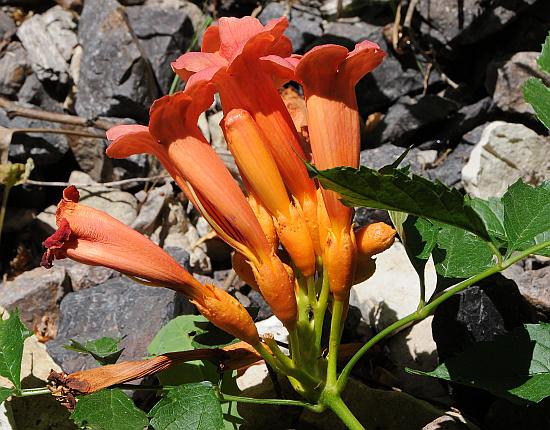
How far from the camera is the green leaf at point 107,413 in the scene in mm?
1957

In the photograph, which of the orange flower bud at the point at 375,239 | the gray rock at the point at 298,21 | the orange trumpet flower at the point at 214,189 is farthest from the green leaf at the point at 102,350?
the gray rock at the point at 298,21

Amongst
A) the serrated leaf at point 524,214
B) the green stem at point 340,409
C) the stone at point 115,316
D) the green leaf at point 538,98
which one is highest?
the green leaf at point 538,98

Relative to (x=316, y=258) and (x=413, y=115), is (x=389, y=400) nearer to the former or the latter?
(x=316, y=258)

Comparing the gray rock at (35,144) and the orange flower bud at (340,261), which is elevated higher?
the orange flower bud at (340,261)

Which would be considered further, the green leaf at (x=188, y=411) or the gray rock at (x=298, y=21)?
the gray rock at (x=298, y=21)

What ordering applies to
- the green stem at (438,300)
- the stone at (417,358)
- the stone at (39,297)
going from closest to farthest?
the green stem at (438,300), the stone at (417,358), the stone at (39,297)

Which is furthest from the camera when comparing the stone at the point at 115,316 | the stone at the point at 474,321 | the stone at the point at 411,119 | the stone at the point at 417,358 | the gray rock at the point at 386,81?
the gray rock at the point at 386,81

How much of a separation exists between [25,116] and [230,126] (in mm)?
2566

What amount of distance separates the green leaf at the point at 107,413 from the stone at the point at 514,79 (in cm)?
273

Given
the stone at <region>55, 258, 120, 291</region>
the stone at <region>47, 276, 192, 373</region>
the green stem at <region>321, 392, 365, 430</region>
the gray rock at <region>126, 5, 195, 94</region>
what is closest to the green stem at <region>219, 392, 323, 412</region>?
the green stem at <region>321, 392, 365, 430</region>

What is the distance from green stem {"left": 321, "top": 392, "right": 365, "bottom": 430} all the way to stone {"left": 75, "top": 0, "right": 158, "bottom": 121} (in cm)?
270

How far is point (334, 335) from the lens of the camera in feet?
6.59

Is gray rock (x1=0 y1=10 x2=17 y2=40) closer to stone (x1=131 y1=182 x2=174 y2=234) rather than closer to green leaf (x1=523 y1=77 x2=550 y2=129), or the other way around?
stone (x1=131 y1=182 x2=174 y2=234)

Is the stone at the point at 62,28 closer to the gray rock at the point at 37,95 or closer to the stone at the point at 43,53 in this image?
the stone at the point at 43,53
